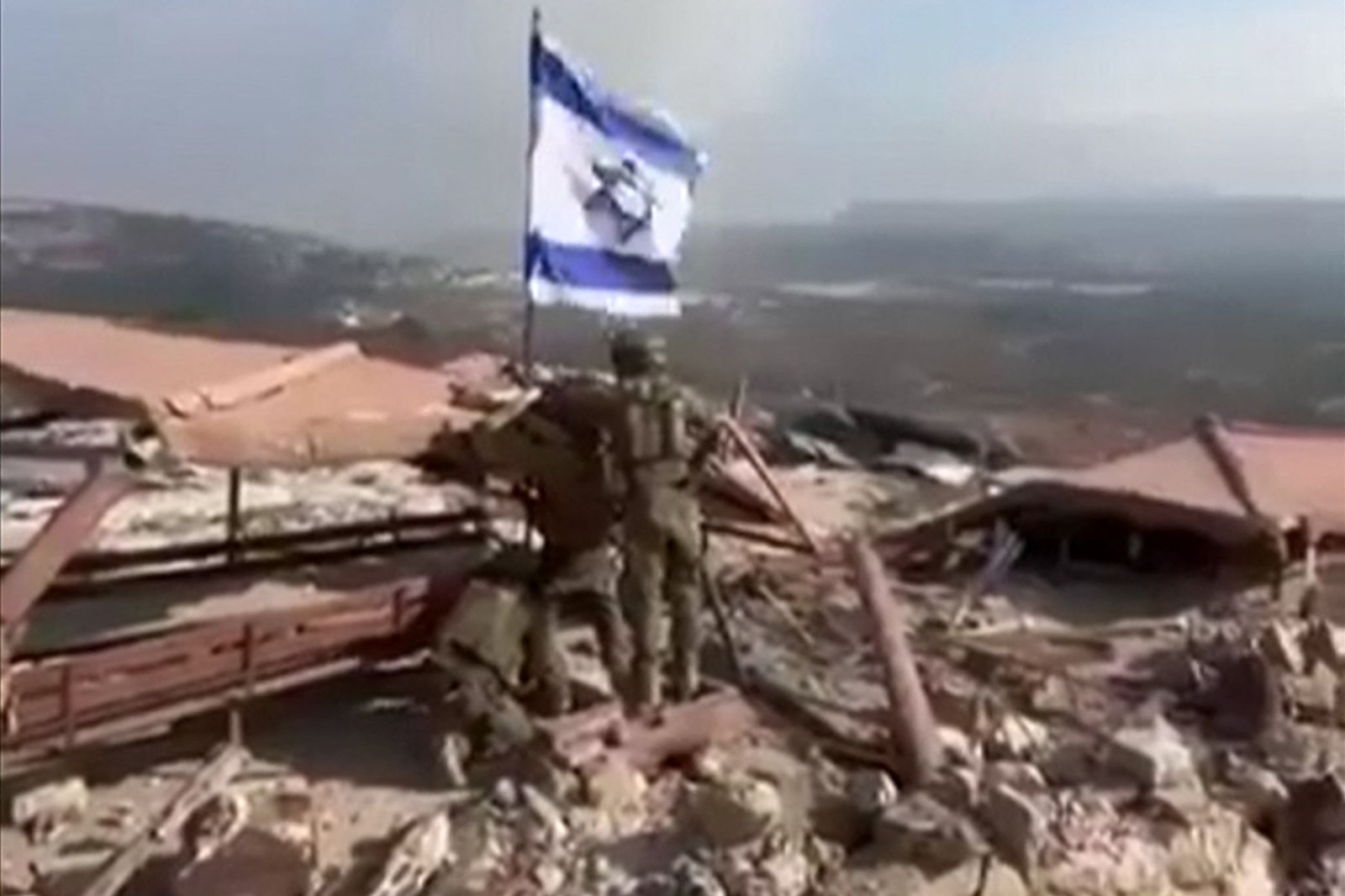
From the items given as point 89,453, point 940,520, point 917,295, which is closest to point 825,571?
point 940,520

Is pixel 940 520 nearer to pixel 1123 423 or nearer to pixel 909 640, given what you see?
pixel 909 640

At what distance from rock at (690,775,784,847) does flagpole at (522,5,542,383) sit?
59 centimetres

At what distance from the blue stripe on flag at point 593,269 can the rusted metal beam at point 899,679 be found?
1.93 ft

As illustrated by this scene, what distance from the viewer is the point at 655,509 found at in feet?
10.2

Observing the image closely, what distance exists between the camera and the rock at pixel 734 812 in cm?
273

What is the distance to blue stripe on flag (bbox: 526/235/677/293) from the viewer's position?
2777 millimetres

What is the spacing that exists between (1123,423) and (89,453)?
131cm

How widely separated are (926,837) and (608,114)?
840 mm

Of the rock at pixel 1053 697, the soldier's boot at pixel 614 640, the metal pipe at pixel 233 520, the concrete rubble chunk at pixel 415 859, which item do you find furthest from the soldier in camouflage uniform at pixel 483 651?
the rock at pixel 1053 697

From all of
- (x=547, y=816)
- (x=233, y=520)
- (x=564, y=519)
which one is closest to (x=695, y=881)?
(x=547, y=816)

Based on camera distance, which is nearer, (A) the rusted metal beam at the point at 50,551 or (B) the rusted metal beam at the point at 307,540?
(A) the rusted metal beam at the point at 50,551

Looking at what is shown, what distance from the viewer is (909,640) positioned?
3.36 metres

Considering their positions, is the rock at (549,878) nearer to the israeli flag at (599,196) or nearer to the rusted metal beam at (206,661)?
the rusted metal beam at (206,661)

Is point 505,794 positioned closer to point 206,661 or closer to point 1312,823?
point 206,661
